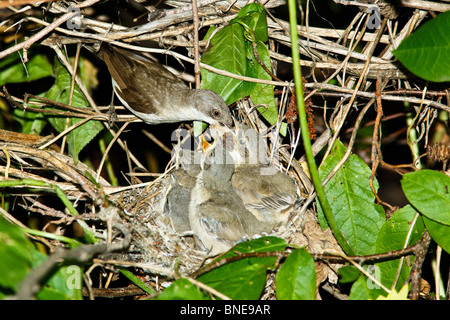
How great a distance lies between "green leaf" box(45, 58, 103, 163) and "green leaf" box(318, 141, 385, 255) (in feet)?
5.07

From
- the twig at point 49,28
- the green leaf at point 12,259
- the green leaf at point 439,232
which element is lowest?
the green leaf at point 439,232

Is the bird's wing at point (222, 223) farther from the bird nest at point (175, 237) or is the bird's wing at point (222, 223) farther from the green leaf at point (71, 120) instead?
the green leaf at point (71, 120)

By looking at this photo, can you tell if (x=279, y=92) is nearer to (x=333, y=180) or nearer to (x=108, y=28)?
(x=333, y=180)

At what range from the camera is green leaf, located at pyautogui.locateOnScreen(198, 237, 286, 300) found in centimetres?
167

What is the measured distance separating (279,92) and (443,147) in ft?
3.36

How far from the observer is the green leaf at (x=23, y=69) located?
264 centimetres

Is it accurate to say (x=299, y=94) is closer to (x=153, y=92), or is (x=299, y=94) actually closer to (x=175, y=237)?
(x=175, y=237)

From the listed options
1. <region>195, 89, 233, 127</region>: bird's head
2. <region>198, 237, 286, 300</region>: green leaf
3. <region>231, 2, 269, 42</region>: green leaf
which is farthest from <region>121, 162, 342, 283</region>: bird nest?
<region>231, 2, 269, 42</region>: green leaf

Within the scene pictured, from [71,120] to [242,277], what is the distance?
1645 mm

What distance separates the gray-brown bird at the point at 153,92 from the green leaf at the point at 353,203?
82cm

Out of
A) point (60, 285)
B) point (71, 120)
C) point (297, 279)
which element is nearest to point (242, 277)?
point (297, 279)

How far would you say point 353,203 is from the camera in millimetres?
2271

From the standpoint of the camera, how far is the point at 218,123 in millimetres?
Answer: 2748

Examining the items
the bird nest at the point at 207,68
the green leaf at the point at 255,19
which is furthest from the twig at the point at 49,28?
the green leaf at the point at 255,19
